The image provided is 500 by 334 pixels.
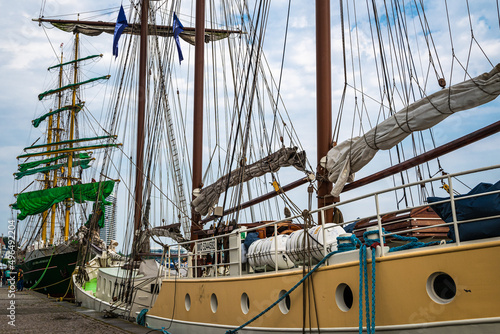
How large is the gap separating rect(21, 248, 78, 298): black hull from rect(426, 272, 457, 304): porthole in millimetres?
27518

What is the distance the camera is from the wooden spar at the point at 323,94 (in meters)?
9.92

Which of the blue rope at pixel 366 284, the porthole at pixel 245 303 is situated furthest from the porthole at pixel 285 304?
the blue rope at pixel 366 284

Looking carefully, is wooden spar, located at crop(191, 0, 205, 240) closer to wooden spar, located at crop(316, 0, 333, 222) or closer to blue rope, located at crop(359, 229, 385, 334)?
wooden spar, located at crop(316, 0, 333, 222)

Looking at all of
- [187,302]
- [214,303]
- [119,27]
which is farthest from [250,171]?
[119,27]

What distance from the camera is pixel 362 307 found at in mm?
5883

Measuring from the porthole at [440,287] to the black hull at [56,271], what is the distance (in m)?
27.5

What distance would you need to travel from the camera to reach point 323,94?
10.3 meters

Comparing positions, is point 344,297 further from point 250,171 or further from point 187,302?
point 250,171

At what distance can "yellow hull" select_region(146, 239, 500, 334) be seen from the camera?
494 cm

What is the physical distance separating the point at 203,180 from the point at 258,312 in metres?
8.77

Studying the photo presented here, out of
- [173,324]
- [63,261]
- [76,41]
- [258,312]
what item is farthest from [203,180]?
[76,41]

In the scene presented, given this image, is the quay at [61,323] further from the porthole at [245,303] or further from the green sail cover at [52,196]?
the green sail cover at [52,196]

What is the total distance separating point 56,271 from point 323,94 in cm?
2857

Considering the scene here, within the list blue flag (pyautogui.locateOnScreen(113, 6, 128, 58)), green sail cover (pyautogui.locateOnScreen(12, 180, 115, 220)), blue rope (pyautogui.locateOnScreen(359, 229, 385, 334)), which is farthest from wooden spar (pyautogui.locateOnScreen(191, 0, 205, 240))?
green sail cover (pyautogui.locateOnScreen(12, 180, 115, 220))
